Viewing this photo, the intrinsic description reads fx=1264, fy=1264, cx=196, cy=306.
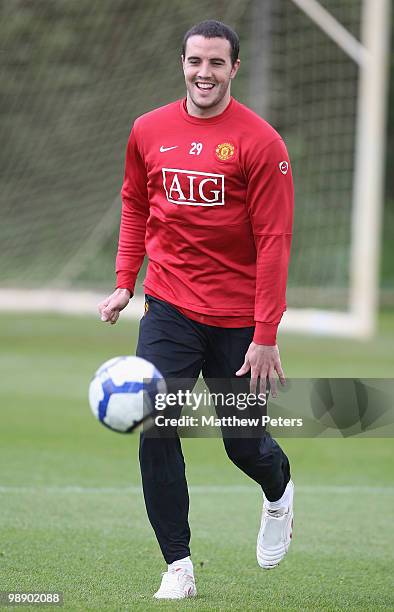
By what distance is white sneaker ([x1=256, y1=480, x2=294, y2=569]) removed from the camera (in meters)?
5.72

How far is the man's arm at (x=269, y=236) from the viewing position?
16.9ft


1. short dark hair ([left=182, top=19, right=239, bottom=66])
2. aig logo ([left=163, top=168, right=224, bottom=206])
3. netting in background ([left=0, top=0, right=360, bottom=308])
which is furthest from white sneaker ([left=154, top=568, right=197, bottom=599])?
netting in background ([left=0, top=0, right=360, bottom=308])

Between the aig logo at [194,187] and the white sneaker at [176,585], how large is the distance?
1541mm

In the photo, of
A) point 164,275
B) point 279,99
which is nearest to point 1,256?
point 279,99

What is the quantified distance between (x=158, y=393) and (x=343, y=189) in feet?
37.8

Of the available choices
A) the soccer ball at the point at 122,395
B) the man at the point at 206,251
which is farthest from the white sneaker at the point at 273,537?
the soccer ball at the point at 122,395

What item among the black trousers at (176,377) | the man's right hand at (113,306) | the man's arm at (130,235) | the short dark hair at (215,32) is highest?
the short dark hair at (215,32)

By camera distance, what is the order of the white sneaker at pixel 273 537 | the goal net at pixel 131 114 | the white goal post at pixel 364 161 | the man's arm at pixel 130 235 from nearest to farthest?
the man's arm at pixel 130 235 → the white sneaker at pixel 273 537 → the white goal post at pixel 364 161 → the goal net at pixel 131 114

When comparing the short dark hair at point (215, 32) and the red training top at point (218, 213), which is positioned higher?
the short dark hair at point (215, 32)

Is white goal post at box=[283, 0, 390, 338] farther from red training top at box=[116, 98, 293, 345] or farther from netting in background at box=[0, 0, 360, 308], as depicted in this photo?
red training top at box=[116, 98, 293, 345]

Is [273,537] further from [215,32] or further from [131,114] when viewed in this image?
[131,114]

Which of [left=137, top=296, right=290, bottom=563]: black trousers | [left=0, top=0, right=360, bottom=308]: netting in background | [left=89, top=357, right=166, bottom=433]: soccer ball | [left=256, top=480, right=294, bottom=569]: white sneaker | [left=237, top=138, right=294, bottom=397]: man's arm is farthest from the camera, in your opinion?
[left=0, top=0, right=360, bottom=308]: netting in background

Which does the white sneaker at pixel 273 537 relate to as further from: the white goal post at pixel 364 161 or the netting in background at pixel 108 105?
the netting in background at pixel 108 105

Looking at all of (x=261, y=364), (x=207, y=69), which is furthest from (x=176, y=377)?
(x=207, y=69)
